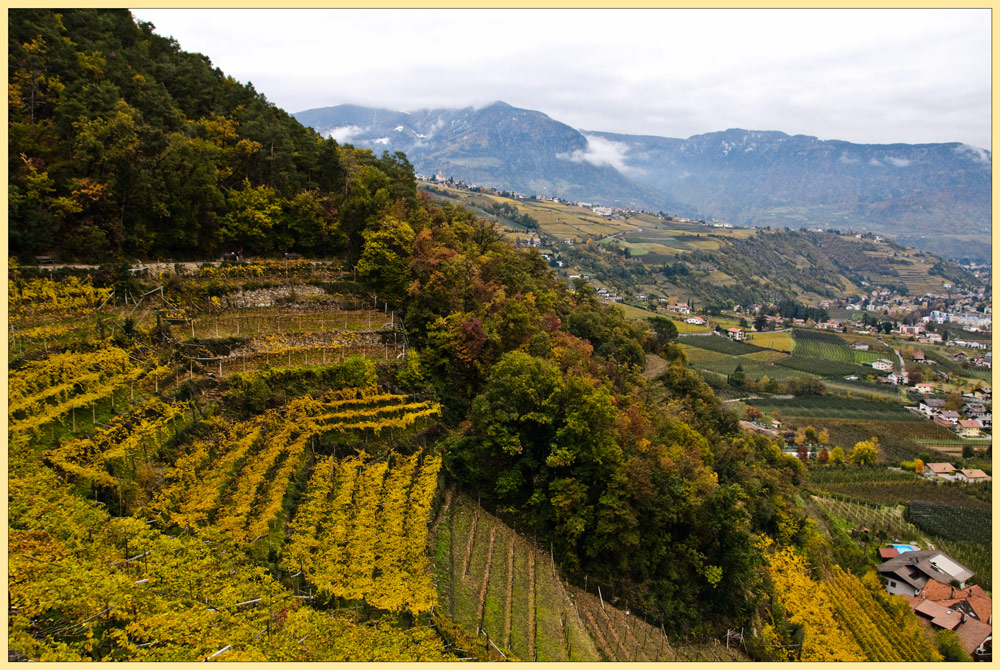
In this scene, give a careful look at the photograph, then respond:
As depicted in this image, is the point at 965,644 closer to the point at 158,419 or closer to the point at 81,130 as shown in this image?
the point at 158,419

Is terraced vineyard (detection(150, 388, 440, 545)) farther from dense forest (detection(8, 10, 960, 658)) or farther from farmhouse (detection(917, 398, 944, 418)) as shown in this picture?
farmhouse (detection(917, 398, 944, 418))

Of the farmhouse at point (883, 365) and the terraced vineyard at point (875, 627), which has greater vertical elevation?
the terraced vineyard at point (875, 627)

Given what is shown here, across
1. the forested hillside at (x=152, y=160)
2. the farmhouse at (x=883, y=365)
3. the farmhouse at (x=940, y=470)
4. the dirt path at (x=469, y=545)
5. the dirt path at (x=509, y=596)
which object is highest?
the forested hillside at (x=152, y=160)

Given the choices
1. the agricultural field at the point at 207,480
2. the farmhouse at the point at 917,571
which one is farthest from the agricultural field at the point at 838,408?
the agricultural field at the point at 207,480

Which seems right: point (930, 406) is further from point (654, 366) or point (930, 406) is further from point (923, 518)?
point (654, 366)

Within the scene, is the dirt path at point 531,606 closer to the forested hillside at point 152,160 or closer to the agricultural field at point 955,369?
the forested hillside at point 152,160

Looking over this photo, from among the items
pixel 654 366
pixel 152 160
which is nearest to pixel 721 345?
pixel 654 366
